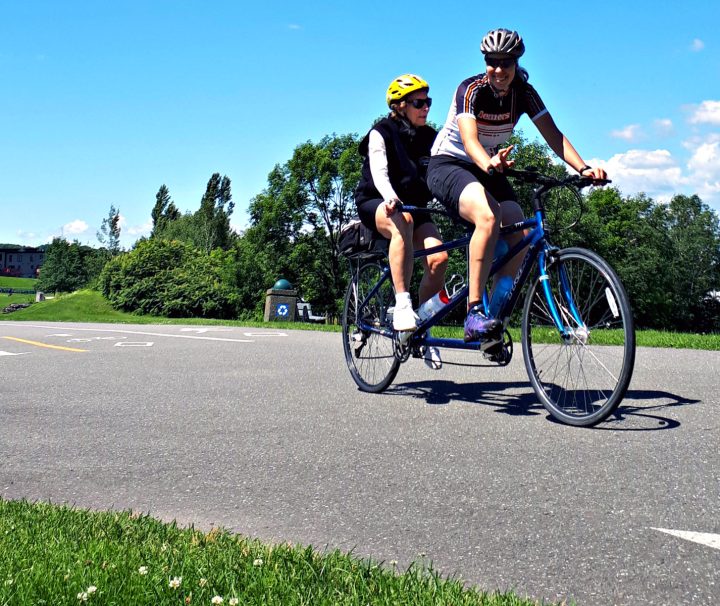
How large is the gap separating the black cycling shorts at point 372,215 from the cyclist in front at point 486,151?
50 cm

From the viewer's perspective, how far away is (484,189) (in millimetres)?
4820

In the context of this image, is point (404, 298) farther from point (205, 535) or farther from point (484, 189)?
point (205, 535)

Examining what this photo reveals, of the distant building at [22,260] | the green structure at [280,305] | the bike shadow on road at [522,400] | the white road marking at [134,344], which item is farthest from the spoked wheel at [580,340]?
the distant building at [22,260]

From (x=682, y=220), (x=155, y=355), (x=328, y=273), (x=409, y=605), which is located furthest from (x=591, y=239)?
(x=409, y=605)

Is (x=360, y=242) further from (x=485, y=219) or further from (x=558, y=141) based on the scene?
(x=558, y=141)

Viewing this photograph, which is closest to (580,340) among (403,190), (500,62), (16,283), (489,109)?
(489,109)

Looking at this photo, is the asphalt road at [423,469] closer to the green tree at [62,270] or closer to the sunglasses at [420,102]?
the sunglasses at [420,102]

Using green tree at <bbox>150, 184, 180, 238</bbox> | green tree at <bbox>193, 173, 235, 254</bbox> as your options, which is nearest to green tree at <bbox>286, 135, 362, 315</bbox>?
green tree at <bbox>193, 173, 235, 254</bbox>

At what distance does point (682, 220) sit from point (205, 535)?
75.3m

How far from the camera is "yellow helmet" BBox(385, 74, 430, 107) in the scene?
5480 millimetres

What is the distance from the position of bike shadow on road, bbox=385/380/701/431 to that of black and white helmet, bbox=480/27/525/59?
2.17m

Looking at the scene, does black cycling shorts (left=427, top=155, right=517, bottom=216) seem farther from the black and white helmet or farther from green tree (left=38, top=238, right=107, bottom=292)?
green tree (left=38, top=238, right=107, bottom=292)

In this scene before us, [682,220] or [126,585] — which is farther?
[682,220]

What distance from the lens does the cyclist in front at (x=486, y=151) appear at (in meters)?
4.61
